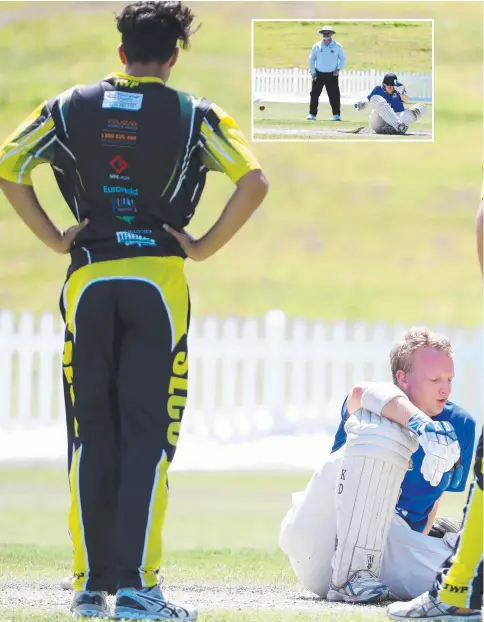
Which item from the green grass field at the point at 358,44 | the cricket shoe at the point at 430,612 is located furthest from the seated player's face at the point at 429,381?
the green grass field at the point at 358,44

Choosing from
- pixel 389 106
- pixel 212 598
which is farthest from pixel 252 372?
pixel 212 598

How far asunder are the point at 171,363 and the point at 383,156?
20.3m

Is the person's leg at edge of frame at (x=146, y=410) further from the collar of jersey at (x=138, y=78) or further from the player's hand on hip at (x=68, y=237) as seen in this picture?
the collar of jersey at (x=138, y=78)

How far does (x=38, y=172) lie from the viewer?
2258cm

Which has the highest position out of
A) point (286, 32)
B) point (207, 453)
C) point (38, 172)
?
point (286, 32)

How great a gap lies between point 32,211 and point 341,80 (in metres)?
14.4

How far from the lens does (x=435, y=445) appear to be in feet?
14.9

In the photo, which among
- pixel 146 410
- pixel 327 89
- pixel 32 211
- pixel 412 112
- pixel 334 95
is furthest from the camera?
pixel 412 112

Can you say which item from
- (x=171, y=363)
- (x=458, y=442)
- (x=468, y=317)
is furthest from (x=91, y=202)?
(x=468, y=317)

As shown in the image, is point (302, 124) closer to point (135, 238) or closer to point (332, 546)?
point (332, 546)

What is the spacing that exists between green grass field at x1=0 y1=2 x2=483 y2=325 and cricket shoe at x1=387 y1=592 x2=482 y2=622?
554 inches

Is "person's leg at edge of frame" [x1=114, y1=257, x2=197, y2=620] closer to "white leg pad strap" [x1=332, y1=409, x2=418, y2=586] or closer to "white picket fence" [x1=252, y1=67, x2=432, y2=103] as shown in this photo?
"white leg pad strap" [x1=332, y1=409, x2=418, y2=586]

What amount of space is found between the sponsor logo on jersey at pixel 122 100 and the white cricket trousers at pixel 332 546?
146 cm

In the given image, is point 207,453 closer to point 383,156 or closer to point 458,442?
point 458,442
